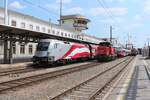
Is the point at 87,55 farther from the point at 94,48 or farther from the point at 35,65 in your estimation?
the point at 35,65

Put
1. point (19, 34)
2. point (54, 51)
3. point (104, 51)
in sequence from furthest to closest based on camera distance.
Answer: point (104, 51), point (19, 34), point (54, 51)

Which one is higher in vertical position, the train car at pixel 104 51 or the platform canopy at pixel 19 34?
the platform canopy at pixel 19 34

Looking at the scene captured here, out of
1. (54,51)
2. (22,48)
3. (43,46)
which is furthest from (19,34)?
(22,48)

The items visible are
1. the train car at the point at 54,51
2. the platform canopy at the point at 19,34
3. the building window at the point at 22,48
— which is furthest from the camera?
the building window at the point at 22,48

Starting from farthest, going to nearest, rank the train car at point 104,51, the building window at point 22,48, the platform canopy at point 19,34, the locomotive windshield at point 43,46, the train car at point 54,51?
the building window at point 22,48 < the train car at point 104,51 < the locomotive windshield at point 43,46 < the train car at point 54,51 < the platform canopy at point 19,34

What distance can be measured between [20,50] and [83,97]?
128 feet

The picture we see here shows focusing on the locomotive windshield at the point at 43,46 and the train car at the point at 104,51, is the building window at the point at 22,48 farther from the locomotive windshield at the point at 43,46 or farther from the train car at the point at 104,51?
the locomotive windshield at the point at 43,46

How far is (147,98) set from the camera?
41.6 ft

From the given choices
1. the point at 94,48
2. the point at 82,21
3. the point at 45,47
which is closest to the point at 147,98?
the point at 45,47

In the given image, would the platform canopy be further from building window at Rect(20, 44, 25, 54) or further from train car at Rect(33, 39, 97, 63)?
building window at Rect(20, 44, 25, 54)

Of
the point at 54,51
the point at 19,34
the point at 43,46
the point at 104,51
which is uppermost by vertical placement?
the point at 19,34

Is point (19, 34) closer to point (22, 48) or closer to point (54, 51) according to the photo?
point (54, 51)

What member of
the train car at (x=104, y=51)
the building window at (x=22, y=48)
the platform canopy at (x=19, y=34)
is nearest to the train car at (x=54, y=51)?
the platform canopy at (x=19, y=34)

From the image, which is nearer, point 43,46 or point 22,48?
point 43,46
